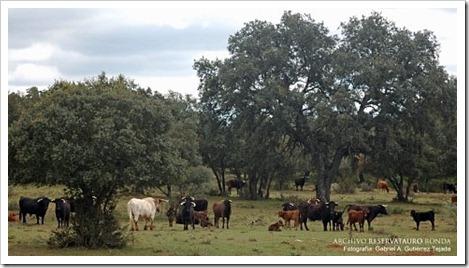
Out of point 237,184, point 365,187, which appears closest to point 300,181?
point 365,187

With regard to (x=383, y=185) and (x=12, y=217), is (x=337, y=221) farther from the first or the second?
(x=383, y=185)

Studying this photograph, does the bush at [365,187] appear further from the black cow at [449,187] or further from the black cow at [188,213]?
the black cow at [188,213]

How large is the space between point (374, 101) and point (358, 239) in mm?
19603

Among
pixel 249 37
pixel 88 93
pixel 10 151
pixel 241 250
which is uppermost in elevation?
pixel 249 37

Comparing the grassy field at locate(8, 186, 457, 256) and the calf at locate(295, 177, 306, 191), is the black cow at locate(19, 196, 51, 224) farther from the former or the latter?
the calf at locate(295, 177, 306, 191)

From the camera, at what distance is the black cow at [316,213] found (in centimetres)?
2981

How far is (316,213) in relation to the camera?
31.7m

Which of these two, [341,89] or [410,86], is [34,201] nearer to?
[341,89]

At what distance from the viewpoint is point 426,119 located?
44.2 meters

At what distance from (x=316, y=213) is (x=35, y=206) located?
39.4ft

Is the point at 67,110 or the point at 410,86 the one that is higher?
the point at 410,86

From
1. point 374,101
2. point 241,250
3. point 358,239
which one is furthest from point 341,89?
point 241,250

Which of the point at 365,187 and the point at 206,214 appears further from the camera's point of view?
the point at 365,187

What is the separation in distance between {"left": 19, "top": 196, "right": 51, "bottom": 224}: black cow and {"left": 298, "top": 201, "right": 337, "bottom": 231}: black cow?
10.8 metres
